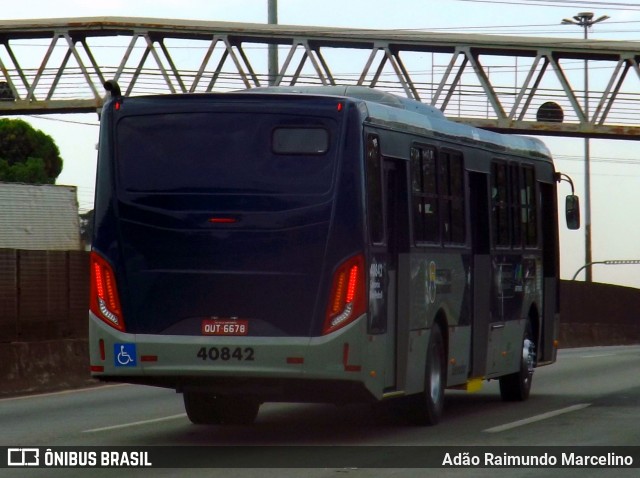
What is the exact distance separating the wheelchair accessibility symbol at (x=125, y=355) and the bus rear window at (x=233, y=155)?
53.1 inches

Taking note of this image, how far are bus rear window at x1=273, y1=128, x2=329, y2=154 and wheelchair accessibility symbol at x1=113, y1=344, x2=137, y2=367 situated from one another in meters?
2.06

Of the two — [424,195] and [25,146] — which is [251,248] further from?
[25,146]

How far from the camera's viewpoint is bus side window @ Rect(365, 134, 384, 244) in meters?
13.5

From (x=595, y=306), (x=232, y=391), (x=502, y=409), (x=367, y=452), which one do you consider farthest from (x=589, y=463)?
(x=595, y=306)

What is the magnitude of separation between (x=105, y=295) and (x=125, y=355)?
0.58 metres

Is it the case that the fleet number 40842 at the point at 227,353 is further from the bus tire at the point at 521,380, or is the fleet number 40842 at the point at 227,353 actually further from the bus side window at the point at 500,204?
the bus tire at the point at 521,380

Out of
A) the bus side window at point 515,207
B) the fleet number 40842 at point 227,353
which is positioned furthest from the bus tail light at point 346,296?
the bus side window at point 515,207

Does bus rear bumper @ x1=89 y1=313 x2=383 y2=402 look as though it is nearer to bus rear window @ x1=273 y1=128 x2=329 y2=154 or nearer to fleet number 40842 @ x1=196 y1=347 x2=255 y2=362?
fleet number 40842 @ x1=196 y1=347 x2=255 y2=362

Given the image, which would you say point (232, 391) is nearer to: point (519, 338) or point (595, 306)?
point (519, 338)

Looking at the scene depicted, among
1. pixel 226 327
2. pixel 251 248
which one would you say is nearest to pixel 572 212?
pixel 251 248

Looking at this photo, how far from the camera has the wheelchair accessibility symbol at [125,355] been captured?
13336 millimetres

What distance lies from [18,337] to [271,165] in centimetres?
988

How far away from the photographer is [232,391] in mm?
13305

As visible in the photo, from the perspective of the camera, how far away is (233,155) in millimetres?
13453
